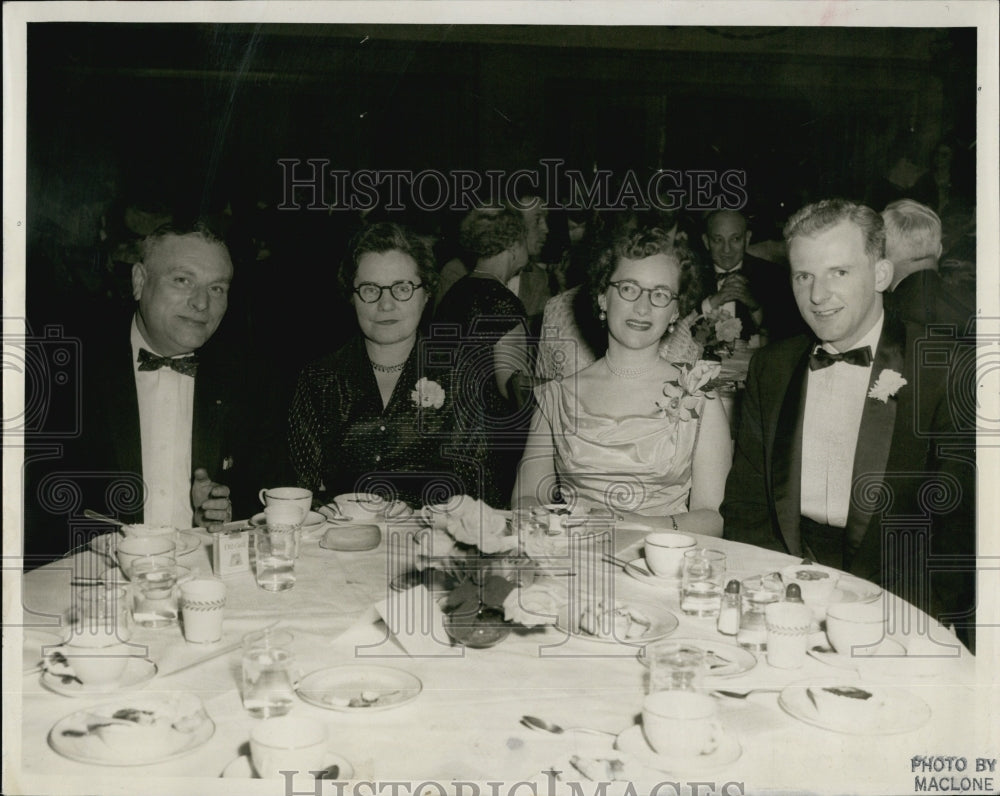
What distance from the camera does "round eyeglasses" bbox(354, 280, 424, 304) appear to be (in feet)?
10.7

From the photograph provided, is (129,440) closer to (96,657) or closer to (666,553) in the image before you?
(96,657)

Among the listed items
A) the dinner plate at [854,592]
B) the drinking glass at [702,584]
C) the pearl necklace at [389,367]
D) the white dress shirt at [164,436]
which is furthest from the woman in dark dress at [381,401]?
the dinner plate at [854,592]

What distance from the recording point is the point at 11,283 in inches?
75.7

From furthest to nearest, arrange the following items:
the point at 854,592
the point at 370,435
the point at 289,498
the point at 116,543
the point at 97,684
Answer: the point at 370,435
the point at 289,498
the point at 116,543
the point at 854,592
the point at 97,684

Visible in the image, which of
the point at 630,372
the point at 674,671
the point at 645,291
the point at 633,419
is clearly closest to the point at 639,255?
the point at 645,291

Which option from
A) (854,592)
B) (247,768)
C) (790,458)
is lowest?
(247,768)

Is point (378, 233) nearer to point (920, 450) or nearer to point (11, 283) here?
point (11, 283)

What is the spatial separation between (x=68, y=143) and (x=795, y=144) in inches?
107

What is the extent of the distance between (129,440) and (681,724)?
2.38 metres

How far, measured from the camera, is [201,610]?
59.8 inches

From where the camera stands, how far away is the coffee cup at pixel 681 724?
3.87ft

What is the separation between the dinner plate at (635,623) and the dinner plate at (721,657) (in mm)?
39

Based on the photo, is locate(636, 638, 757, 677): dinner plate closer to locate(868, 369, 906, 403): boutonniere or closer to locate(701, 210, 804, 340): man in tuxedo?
locate(868, 369, 906, 403): boutonniere

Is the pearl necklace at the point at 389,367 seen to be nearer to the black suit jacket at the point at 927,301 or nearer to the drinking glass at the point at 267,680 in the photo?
the black suit jacket at the point at 927,301
